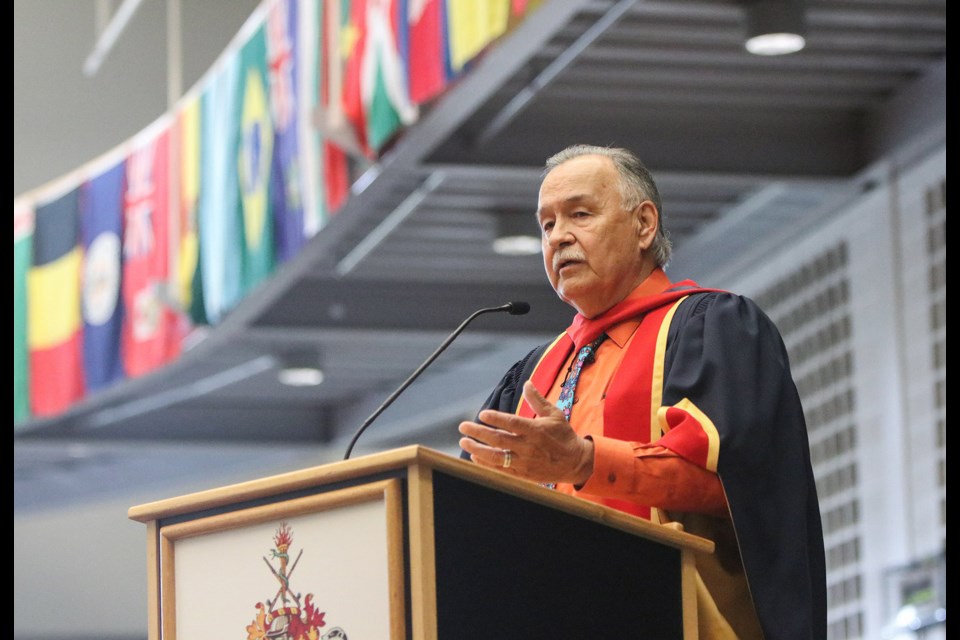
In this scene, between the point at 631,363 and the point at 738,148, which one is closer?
the point at 631,363

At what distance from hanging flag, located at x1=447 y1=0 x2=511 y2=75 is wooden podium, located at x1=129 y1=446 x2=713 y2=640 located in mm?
3453

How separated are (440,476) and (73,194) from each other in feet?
32.0

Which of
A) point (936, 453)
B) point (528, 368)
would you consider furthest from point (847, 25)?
point (528, 368)

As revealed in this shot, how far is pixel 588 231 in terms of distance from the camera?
337cm

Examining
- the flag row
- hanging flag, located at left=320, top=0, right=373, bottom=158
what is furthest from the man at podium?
hanging flag, located at left=320, top=0, right=373, bottom=158

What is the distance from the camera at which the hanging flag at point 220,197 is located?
371 inches

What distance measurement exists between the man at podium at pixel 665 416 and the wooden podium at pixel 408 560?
0.10 meters

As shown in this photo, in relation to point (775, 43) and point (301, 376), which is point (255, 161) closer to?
point (775, 43)

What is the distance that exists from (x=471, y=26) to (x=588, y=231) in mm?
3059

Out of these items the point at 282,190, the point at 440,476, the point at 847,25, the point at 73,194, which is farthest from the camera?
the point at 73,194

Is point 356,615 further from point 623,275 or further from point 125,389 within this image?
point 125,389

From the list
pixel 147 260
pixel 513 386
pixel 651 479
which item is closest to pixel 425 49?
pixel 513 386

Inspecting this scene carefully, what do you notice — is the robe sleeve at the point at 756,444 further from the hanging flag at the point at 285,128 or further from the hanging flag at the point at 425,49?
the hanging flag at the point at 285,128

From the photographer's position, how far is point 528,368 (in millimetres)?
3711
